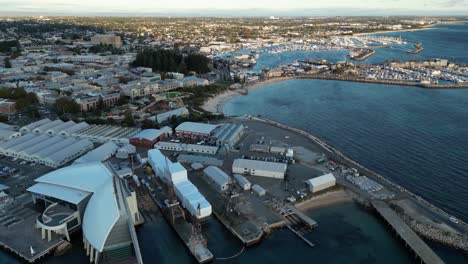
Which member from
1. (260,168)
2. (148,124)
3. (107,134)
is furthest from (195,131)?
(260,168)

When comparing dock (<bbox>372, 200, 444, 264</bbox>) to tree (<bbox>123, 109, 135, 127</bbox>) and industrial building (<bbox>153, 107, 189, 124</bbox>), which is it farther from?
tree (<bbox>123, 109, 135, 127</bbox>)

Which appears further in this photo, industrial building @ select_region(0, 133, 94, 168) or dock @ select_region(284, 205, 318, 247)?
industrial building @ select_region(0, 133, 94, 168)

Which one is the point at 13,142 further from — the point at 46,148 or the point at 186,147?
the point at 186,147

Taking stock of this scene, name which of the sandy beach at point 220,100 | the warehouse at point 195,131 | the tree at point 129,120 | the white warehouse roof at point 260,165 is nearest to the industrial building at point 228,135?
the warehouse at point 195,131

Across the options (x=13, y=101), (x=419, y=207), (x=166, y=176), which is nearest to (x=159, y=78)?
(x=13, y=101)

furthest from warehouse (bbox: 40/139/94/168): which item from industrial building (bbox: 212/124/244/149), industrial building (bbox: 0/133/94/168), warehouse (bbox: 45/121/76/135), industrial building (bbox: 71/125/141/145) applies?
industrial building (bbox: 212/124/244/149)

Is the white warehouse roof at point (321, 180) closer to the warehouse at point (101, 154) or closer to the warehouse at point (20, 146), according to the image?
the warehouse at point (101, 154)
